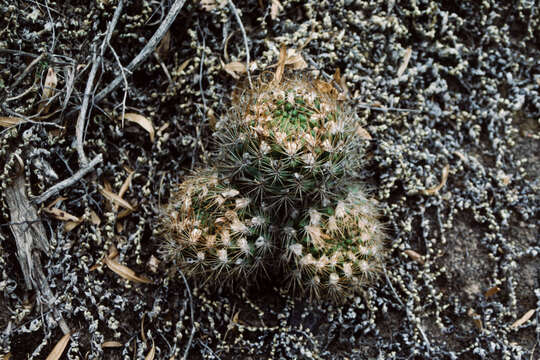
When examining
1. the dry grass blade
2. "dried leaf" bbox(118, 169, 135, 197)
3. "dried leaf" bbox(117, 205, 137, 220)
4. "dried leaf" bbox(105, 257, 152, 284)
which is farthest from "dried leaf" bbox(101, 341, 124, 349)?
"dried leaf" bbox(118, 169, 135, 197)

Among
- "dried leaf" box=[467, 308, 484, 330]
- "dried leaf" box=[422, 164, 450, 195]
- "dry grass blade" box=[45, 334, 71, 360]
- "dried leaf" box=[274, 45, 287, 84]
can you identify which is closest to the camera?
"dry grass blade" box=[45, 334, 71, 360]

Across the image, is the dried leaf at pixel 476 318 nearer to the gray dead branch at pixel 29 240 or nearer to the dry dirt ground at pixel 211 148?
the dry dirt ground at pixel 211 148

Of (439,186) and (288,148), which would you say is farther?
(439,186)

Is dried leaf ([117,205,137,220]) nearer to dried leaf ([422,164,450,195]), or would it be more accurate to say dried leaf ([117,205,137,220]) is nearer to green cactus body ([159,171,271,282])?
green cactus body ([159,171,271,282])

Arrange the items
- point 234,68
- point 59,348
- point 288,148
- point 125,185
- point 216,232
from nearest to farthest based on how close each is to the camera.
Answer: point 288,148 < point 216,232 < point 59,348 < point 125,185 < point 234,68

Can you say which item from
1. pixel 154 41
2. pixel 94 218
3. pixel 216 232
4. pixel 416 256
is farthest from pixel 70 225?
pixel 416 256

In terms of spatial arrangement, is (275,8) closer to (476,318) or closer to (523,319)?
(476,318)

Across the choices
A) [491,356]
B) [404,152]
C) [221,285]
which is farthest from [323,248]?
[491,356]
